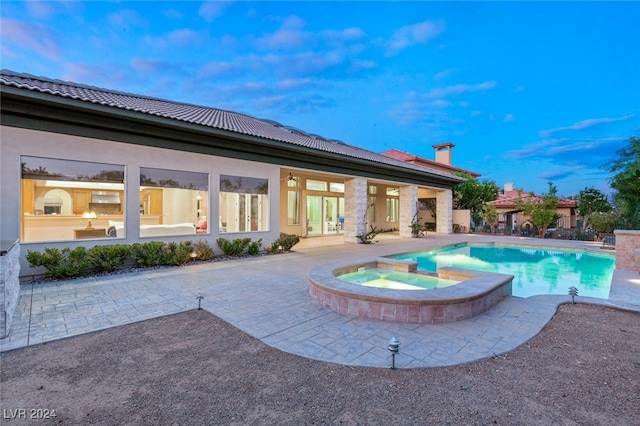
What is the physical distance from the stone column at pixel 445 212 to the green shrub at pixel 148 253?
19077 millimetres

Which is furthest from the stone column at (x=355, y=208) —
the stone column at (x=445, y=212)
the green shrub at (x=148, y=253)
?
the stone column at (x=445, y=212)

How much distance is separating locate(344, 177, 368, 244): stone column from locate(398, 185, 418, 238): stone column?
4523 millimetres

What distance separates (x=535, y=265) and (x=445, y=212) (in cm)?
1095

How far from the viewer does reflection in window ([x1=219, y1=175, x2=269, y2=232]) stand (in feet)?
34.7

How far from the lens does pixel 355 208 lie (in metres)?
15.2

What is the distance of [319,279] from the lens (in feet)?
18.8

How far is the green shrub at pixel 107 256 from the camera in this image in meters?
7.45

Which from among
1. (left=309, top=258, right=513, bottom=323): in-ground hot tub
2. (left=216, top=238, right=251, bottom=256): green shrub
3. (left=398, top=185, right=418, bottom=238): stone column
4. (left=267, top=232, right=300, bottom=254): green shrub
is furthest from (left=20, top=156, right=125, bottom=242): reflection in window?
(left=398, top=185, right=418, bottom=238): stone column

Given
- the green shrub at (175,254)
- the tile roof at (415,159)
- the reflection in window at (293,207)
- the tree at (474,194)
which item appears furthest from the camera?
the tile roof at (415,159)

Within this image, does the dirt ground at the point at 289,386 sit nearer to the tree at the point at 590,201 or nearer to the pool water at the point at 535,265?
the pool water at the point at 535,265

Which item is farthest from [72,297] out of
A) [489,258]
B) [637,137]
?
[637,137]

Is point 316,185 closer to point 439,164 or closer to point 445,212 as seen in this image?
point 445,212

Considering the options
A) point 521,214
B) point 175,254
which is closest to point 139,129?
point 175,254

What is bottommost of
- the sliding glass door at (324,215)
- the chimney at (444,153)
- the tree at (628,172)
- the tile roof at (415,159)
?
the sliding glass door at (324,215)
